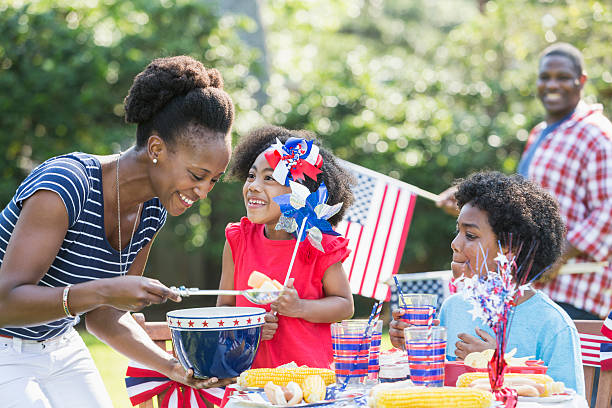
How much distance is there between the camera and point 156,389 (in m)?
3.29

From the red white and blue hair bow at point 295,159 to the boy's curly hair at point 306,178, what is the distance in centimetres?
23

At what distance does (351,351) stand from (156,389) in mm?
1165

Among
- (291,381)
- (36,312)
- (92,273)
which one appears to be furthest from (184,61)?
(291,381)

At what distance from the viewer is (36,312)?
8.55 ft

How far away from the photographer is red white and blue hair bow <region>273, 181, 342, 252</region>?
9.88ft

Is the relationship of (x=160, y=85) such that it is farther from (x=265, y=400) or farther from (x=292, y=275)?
(x=265, y=400)

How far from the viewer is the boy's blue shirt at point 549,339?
8.87ft

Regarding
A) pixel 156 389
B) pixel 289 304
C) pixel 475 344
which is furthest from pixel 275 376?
pixel 156 389

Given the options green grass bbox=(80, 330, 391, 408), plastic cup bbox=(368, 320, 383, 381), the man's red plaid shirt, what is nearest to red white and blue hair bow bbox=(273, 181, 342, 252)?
plastic cup bbox=(368, 320, 383, 381)

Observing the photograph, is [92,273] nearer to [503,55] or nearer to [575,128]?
[575,128]

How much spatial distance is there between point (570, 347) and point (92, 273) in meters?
1.87

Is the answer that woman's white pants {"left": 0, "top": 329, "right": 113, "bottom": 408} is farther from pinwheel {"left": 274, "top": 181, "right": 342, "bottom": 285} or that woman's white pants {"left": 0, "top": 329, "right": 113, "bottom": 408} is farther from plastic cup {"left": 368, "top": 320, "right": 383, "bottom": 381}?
plastic cup {"left": 368, "top": 320, "right": 383, "bottom": 381}

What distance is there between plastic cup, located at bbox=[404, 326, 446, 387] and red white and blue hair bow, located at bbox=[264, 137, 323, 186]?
102 cm

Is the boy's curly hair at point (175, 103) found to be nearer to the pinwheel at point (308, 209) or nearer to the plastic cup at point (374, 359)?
the pinwheel at point (308, 209)
